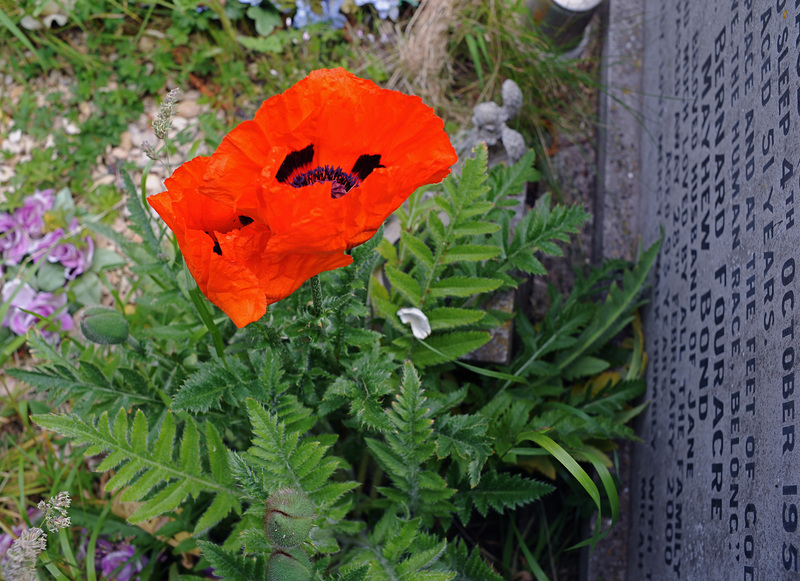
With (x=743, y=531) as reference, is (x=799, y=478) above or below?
above

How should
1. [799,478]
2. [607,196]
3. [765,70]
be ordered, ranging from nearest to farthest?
[799,478] → [765,70] → [607,196]

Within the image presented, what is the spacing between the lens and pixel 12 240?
2.82 m

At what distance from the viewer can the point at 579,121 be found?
290 cm

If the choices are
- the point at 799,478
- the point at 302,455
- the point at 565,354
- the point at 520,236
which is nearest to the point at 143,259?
the point at 302,455

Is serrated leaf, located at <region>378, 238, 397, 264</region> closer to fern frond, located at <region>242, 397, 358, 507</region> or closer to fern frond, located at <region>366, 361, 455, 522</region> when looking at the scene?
fern frond, located at <region>366, 361, 455, 522</region>

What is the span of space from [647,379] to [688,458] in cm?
44

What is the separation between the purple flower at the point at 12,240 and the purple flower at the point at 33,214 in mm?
29

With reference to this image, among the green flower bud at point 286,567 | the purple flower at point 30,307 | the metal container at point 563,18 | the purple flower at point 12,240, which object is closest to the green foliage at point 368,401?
the green flower bud at point 286,567

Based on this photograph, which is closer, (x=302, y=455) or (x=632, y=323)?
(x=302, y=455)

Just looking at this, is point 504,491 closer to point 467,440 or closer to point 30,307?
point 467,440

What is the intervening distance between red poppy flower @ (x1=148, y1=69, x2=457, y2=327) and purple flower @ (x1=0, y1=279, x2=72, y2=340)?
180 cm

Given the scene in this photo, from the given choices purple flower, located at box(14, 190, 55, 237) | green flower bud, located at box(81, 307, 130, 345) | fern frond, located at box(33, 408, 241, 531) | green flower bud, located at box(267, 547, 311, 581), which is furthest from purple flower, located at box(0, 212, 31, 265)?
green flower bud, located at box(267, 547, 311, 581)

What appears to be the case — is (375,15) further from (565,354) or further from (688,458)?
(688,458)

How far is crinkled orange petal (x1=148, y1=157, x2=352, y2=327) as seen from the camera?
1018 mm
